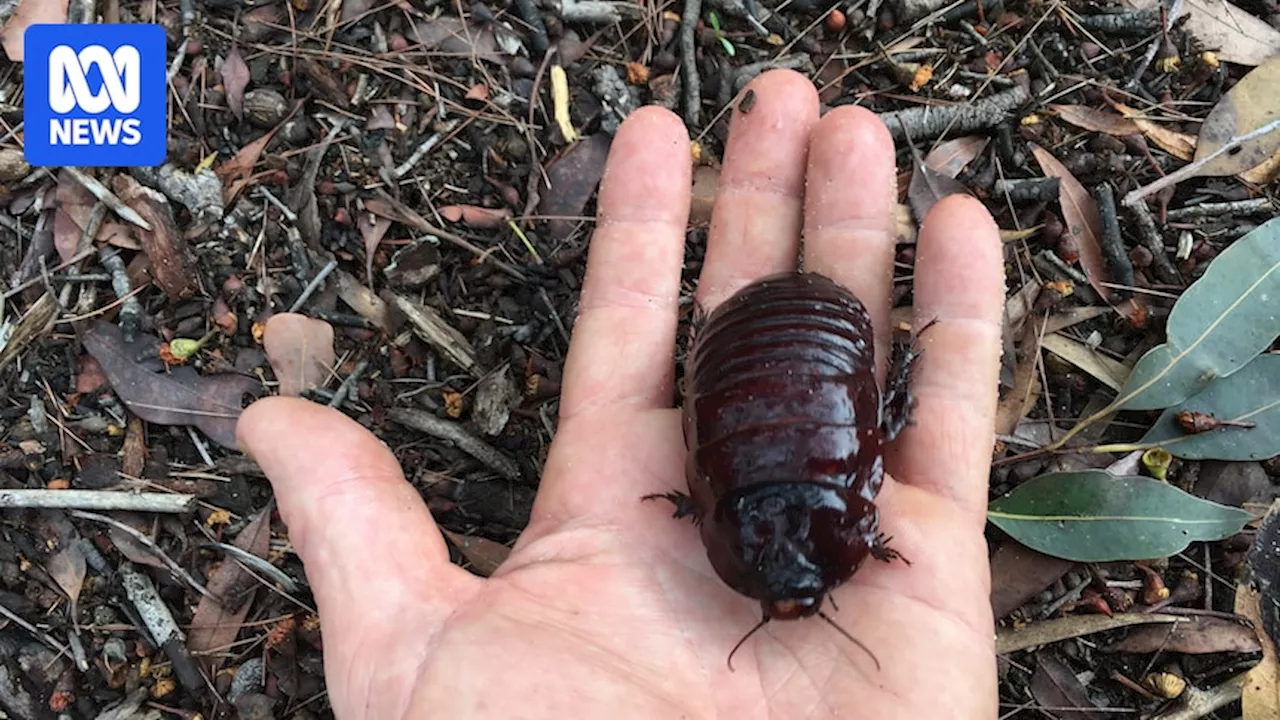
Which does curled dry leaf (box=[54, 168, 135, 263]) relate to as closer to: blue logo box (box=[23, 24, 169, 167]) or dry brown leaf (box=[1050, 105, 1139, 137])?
blue logo box (box=[23, 24, 169, 167])

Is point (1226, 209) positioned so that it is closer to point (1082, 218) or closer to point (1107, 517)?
point (1082, 218)

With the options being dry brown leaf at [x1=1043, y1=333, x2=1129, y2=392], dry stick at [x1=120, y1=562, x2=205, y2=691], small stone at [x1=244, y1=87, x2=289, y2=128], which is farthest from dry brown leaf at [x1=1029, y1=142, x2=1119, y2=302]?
dry stick at [x1=120, y1=562, x2=205, y2=691]

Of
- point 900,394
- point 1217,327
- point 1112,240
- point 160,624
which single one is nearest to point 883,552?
point 900,394

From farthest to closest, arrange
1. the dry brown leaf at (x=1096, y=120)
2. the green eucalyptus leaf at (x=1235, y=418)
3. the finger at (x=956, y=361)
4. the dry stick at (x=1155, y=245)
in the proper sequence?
the dry brown leaf at (x=1096, y=120) → the dry stick at (x=1155, y=245) → the green eucalyptus leaf at (x=1235, y=418) → the finger at (x=956, y=361)

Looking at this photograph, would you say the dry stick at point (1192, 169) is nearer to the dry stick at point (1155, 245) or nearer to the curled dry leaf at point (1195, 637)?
the dry stick at point (1155, 245)

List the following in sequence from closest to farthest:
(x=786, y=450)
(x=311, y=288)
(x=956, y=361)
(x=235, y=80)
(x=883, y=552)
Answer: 1. (x=786, y=450)
2. (x=883, y=552)
3. (x=956, y=361)
4. (x=311, y=288)
5. (x=235, y=80)

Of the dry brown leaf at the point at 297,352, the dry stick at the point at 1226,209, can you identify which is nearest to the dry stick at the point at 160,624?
the dry brown leaf at the point at 297,352

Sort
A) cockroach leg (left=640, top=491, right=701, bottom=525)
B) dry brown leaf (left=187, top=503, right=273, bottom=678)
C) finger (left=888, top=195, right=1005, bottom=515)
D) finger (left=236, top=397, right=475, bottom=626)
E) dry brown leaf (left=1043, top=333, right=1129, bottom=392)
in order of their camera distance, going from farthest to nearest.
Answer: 1. dry brown leaf (left=1043, top=333, right=1129, bottom=392)
2. dry brown leaf (left=187, top=503, right=273, bottom=678)
3. finger (left=888, top=195, right=1005, bottom=515)
4. cockroach leg (left=640, top=491, right=701, bottom=525)
5. finger (left=236, top=397, right=475, bottom=626)
